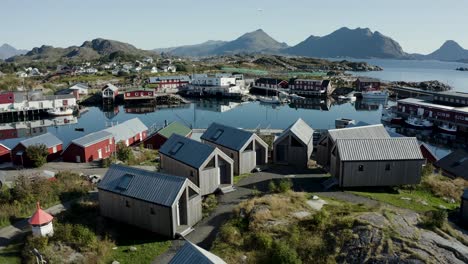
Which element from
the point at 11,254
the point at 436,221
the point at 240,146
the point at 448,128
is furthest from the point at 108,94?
the point at 436,221

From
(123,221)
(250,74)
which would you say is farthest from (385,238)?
(250,74)

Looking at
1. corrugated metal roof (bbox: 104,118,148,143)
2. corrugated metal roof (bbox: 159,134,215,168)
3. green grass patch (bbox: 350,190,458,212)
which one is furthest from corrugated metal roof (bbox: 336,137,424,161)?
corrugated metal roof (bbox: 104,118,148,143)

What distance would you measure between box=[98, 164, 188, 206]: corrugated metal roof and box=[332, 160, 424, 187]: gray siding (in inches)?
444

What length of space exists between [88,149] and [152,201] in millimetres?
18268

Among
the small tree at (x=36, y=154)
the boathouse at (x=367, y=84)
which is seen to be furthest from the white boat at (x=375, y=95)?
the small tree at (x=36, y=154)

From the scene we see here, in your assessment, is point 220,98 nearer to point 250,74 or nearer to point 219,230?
point 250,74

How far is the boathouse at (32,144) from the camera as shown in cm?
3394

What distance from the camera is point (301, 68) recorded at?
187 metres

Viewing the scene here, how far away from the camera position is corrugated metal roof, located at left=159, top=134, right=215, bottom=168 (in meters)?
24.8

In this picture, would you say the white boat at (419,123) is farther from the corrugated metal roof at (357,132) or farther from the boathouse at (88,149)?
the boathouse at (88,149)

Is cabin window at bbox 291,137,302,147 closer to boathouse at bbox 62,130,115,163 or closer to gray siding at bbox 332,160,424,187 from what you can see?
gray siding at bbox 332,160,424,187

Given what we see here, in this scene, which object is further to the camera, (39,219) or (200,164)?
(200,164)

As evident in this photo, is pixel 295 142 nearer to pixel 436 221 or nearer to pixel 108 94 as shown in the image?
pixel 436 221

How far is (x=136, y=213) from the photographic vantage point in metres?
20.5
